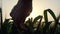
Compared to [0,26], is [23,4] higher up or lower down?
higher up

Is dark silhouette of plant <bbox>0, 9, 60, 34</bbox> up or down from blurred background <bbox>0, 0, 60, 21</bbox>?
down

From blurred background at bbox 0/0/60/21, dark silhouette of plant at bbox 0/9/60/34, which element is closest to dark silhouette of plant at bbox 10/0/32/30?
dark silhouette of plant at bbox 0/9/60/34

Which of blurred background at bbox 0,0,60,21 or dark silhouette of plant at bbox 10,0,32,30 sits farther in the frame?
blurred background at bbox 0,0,60,21

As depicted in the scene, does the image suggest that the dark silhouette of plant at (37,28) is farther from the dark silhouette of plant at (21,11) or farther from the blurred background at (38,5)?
the blurred background at (38,5)

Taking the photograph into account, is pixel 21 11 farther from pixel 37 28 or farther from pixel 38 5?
pixel 38 5

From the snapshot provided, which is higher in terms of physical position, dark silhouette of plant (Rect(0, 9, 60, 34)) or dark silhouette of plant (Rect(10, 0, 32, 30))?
dark silhouette of plant (Rect(10, 0, 32, 30))

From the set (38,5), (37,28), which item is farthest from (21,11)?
(38,5)

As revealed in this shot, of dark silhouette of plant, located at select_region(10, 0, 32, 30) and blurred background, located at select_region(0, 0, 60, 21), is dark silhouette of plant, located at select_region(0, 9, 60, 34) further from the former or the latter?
blurred background, located at select_region(0, 0, 60, 21)

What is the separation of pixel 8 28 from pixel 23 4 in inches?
6.1

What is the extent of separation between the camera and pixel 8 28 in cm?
90

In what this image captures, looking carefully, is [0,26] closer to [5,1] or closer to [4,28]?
[4,28]

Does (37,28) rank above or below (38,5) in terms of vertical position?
below

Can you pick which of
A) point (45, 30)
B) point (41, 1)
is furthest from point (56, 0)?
point (45, 30)

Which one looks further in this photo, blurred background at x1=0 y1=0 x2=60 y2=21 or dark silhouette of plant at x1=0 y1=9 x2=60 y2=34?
blurred background at x1=0 y1=0 x2=60 y2=21
